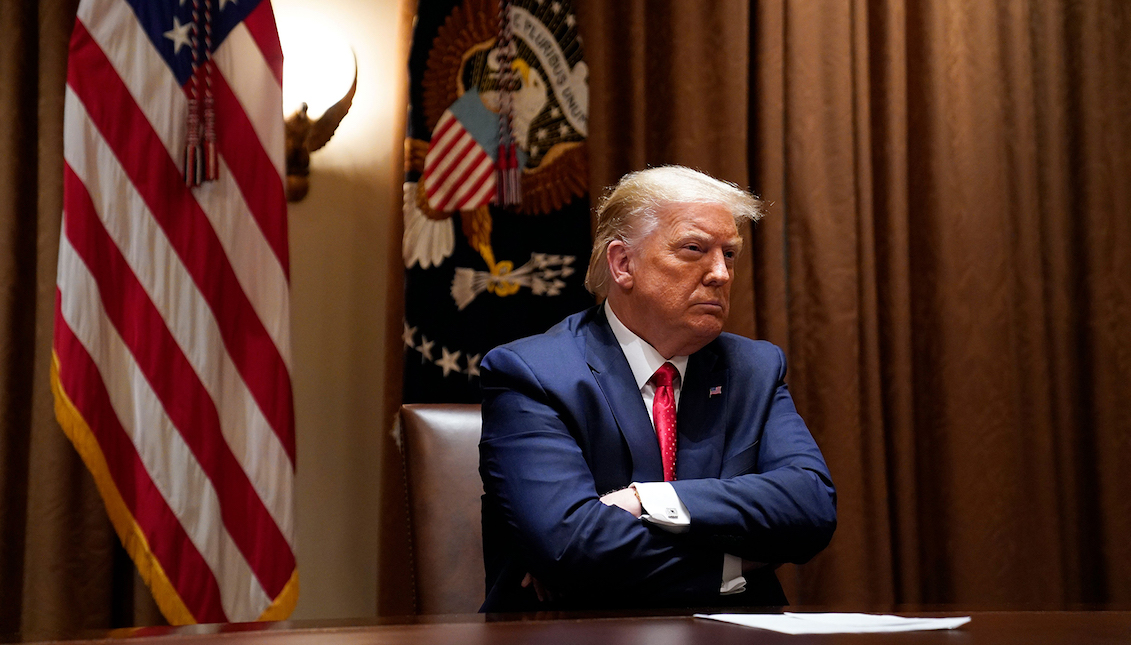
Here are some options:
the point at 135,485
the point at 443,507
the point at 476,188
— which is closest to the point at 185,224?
the point at 135,485

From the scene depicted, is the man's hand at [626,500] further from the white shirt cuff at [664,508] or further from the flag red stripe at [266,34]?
the flag red stripe at [266,34]

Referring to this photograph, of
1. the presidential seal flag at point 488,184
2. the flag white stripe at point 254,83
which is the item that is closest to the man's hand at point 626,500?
the presidential seal flag at point 488,184

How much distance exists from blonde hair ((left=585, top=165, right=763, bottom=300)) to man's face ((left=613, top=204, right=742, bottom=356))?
0.7 inches

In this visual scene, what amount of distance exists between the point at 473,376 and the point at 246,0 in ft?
3.89

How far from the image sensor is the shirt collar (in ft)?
6.13

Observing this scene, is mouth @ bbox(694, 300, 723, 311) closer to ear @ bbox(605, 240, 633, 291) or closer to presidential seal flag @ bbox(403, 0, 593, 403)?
ear @ bbox(605, 240, 633, 291)

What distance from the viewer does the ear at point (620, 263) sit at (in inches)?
76.3

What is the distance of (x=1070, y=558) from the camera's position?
9.20 feet

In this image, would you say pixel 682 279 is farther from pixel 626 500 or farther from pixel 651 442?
pixel 626 500

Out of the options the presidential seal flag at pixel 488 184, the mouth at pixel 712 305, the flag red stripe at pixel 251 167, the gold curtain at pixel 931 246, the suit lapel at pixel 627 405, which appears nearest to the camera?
the suit lapel at pixel 627 405

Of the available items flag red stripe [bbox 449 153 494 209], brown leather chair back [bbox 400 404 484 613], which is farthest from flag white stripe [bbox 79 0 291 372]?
brown leather chair back [bbox 400 404 484 613]

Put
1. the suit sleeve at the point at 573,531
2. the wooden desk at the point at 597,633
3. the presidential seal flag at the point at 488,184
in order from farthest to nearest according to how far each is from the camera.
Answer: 1. the presidential seal flag at the point at 488,184
2. the suit sleeve at the point at 573,531
3. the wooden desk at the point at 597,633

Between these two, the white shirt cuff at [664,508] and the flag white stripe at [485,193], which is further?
the flag white stripe at [485,193]

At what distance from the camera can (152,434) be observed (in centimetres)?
223
